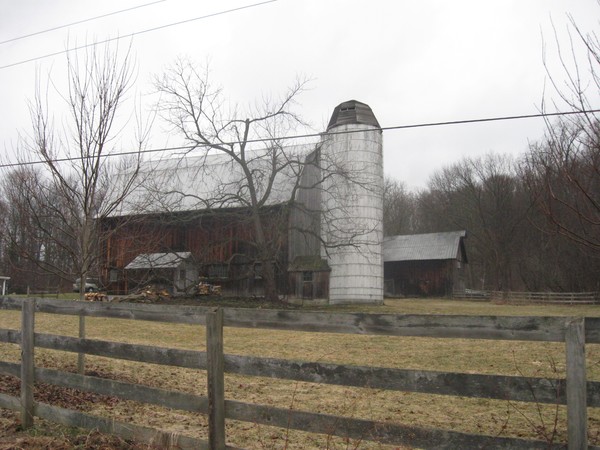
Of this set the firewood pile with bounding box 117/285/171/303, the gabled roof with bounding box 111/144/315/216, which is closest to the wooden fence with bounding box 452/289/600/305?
the gabled roof with bounding box 111/144/315/216

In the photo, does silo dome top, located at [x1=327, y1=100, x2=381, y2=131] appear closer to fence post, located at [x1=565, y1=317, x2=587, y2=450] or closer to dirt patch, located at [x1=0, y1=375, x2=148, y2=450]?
dirt patch, located at [x1=0, y1=375, x2=148, y2=450]

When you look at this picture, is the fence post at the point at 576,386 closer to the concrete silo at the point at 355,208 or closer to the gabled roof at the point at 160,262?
the concrete silo at the point at 355,208

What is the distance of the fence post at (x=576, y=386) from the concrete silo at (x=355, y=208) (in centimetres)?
2284

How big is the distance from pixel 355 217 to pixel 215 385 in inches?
957

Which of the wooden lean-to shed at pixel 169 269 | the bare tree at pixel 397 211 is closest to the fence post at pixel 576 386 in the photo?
the wooden lean-to shed at pixel 169 269

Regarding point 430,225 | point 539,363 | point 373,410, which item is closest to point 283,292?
point 539,363

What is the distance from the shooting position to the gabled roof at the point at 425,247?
45.8 m

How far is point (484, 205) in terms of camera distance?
5391 centimetres

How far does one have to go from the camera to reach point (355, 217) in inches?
1114

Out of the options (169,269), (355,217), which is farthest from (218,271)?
(355,217)

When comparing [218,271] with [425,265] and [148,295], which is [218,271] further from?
[425,265]

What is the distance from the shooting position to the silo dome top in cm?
2970

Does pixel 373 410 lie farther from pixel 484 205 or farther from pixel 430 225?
pixel 430 225

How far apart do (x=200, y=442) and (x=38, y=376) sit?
2277mm
